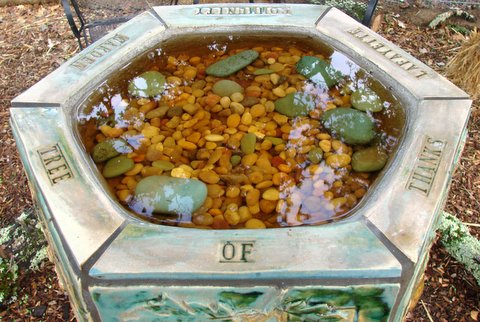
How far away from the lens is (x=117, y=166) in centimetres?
135

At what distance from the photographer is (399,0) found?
12.2ft

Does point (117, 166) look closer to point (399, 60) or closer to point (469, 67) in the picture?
point (399, 60)

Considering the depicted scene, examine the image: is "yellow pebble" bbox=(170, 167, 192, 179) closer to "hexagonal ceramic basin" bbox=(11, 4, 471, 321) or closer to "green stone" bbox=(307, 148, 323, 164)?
"hexagonal ceramic basin" bbox=(11, 4, 471, 321)

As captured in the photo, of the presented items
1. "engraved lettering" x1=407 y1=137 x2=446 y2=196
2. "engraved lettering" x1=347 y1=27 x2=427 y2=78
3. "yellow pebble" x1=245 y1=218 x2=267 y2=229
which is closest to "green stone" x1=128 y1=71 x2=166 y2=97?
"yellow pebble" x1=245 y1=218 x2=267 y2=229

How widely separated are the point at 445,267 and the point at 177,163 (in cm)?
135

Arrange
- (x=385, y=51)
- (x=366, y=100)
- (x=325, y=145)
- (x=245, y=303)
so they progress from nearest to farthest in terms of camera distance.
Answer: (x=245, y=303)
(x=325, y=145)
(x=366, y=100)
(x=385, y=51)

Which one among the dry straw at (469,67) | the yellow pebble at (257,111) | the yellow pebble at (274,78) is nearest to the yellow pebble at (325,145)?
the yellow pebble at (257,111)

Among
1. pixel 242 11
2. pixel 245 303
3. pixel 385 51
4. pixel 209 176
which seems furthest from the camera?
pixel 242 11

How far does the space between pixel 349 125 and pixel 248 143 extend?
1.10 feet

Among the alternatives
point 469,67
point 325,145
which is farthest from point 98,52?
point 469,67

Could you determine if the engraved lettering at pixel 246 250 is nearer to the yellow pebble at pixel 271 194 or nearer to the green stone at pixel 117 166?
the yellow pebble at pixel 271 194

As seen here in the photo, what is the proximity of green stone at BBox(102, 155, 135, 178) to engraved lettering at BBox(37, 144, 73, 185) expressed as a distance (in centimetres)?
14

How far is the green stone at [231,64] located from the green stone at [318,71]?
19 centimetres

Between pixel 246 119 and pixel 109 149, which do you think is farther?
pixel 246 119
